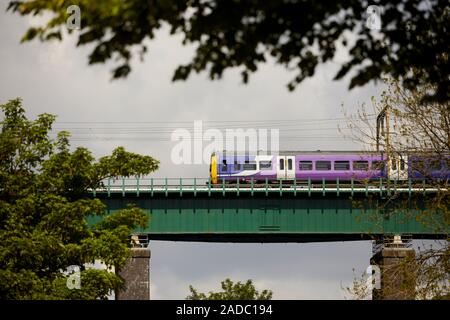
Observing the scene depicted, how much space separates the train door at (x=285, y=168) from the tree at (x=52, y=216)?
31.4m

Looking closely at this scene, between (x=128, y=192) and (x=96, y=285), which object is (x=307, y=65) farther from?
(x=128, y=192)

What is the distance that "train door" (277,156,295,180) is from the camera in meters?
68.9

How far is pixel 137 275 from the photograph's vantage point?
59281mm

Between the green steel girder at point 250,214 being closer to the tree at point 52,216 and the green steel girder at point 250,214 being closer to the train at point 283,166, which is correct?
the train at point 283,166

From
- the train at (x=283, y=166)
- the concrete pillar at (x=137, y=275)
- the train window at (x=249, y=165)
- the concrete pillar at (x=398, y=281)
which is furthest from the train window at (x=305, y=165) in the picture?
the concrete pillar at (x=398, y=281)

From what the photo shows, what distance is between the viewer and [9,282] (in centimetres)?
3391

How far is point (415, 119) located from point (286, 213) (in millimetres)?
36116

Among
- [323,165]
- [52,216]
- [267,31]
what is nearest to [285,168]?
[323,165]

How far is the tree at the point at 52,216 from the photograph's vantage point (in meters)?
34.7

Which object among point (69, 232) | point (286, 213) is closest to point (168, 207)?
point (286, 213)

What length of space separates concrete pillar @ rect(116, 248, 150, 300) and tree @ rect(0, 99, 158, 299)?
18803mm

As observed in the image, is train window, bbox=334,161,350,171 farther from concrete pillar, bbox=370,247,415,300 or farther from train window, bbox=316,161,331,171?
concrete pillar, bbox=370,247,415,300

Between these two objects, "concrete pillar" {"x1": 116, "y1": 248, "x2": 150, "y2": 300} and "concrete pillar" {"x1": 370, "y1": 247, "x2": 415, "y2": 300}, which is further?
"concrete pillar" {"x1": 116, "y1": 248, "x2": 150, "y2": 300}

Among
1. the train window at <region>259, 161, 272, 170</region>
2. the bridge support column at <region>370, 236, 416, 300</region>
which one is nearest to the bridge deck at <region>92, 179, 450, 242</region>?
the train window at <region>259, 161, 272, 170</region>
